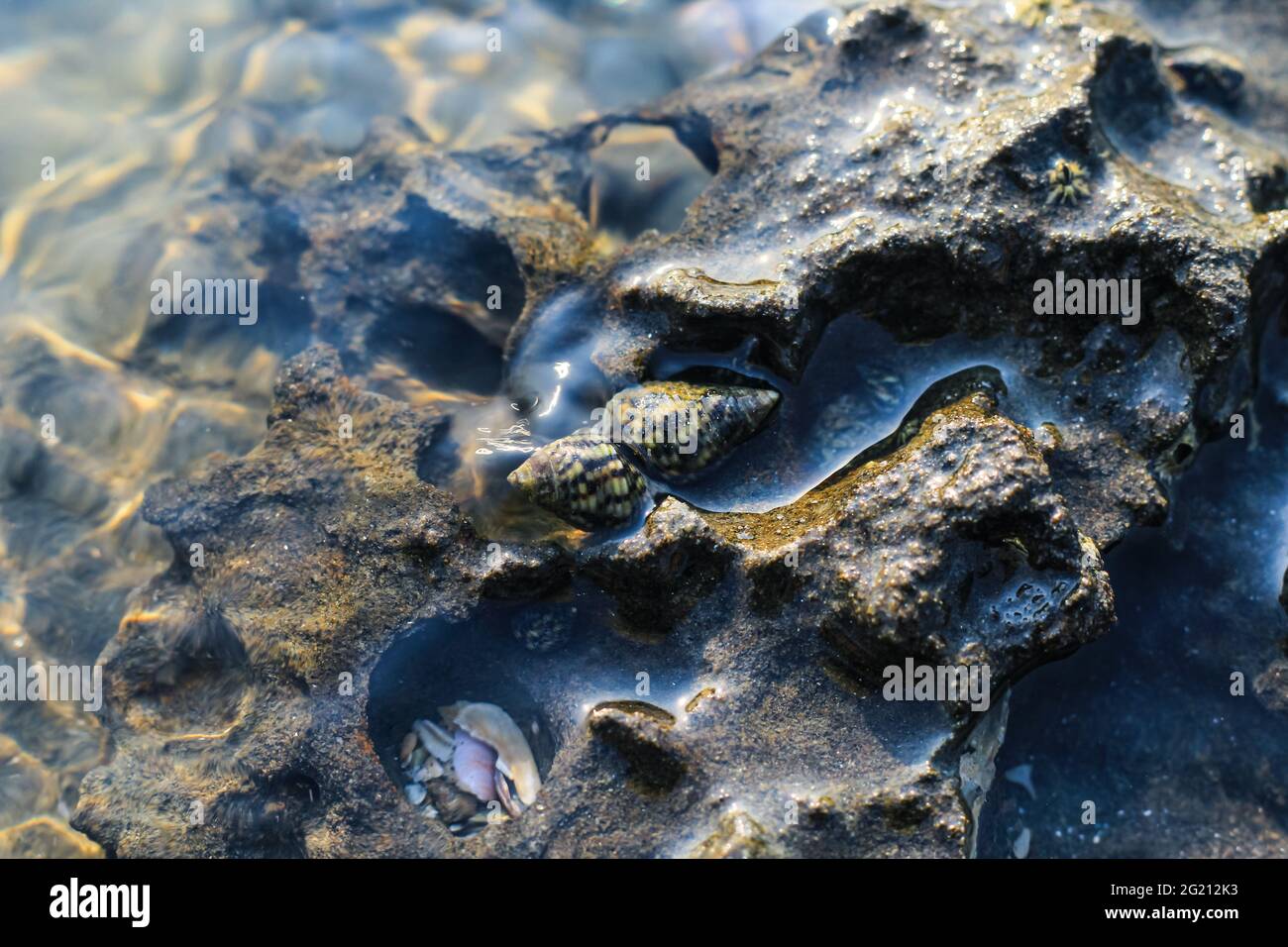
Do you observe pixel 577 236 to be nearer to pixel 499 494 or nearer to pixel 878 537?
pixel 499 494

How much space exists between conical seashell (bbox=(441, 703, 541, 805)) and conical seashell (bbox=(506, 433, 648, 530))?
896 mm

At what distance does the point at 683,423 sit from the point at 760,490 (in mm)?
442

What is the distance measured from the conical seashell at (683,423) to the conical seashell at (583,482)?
0.47 ft

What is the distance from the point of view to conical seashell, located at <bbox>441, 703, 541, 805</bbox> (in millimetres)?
3758

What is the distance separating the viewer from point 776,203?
4324 mm

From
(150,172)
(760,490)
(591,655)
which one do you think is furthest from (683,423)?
(150,172)

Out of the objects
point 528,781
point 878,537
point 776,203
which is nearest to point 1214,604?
point 878,537

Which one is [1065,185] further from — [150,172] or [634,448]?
[150,172]

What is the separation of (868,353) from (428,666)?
2.32 metres

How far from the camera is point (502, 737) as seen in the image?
3.81m

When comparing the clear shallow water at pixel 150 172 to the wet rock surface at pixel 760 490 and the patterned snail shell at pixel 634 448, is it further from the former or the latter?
the patterned snail shell at pixel 634 448

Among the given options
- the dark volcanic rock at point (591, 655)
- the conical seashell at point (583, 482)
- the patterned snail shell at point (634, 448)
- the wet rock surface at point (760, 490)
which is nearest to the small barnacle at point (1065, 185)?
the wet rock surface at point (760, 490)

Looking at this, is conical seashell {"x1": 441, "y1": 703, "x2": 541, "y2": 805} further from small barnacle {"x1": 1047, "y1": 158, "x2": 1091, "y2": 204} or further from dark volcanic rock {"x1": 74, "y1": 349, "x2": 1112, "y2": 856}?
small barnacle {"x1": 1047, "y1": 158, "x2": 1091, "y2": 204}

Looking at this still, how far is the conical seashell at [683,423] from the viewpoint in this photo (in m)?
3.72
